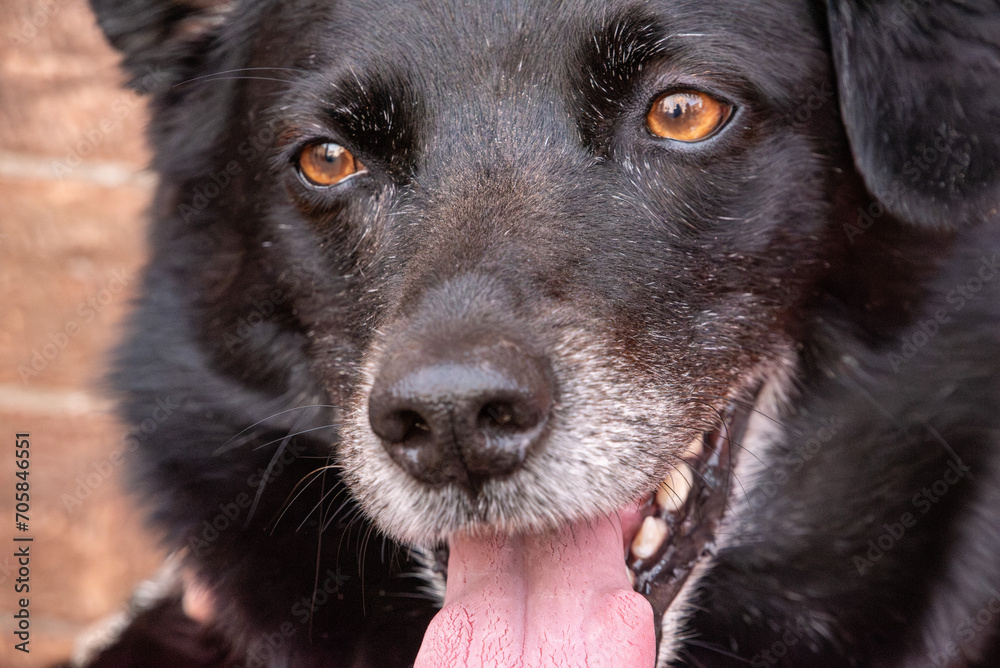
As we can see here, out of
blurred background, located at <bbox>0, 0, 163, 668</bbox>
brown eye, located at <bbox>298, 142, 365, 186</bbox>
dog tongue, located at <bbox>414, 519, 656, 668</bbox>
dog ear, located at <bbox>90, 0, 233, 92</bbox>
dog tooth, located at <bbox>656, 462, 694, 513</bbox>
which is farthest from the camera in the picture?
blurred background, located at <bbox>0, 0, 163, 668</bbox>

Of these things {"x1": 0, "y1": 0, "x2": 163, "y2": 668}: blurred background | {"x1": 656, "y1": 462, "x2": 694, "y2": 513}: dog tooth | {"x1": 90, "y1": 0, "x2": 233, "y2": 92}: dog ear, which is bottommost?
{"x1": 0, "y1": 0, "x2": 163, "y2": 668}: blurred background

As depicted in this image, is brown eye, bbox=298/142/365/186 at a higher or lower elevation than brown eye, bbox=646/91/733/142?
lower

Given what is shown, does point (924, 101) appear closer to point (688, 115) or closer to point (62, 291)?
point (688, 115)

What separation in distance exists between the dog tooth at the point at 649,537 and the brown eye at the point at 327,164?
92 centimetres

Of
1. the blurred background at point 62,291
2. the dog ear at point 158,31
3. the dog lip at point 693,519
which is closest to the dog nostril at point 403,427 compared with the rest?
the dog lip at point 693,519

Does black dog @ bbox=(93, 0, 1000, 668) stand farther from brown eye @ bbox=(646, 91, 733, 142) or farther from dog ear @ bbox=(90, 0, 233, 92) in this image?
dog ear @ bbox=(90, 0, 233, 92)

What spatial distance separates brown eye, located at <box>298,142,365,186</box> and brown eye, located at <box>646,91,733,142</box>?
61 centimetres

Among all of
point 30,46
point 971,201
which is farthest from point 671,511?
point 30,46

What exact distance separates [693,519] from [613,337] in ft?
1.51

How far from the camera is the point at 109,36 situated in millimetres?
2273

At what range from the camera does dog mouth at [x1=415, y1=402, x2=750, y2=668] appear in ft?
5.15

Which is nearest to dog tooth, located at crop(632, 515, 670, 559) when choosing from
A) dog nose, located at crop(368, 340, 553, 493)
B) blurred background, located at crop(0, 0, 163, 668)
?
dog nose, located at crop(368, 340, 553, 493)

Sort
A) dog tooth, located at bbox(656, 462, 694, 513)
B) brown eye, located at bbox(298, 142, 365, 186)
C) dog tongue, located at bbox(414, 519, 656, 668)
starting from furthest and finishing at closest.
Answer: brown eye, located at bbox(298, 142, 365, 186) < dog tooth, located at bbox(656, 462, 694, 513) < dog tongue, located at bbox(414, 519, 656, 668)

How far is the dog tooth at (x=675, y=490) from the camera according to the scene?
183cm
